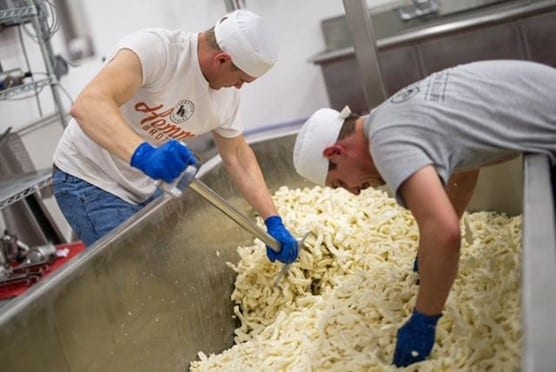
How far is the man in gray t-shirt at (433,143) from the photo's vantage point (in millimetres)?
1162

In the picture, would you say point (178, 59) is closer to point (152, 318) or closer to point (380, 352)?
point (152, 318)

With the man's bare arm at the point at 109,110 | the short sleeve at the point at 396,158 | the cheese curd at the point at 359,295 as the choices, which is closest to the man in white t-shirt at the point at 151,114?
the man's bare arm at the point at 109,110

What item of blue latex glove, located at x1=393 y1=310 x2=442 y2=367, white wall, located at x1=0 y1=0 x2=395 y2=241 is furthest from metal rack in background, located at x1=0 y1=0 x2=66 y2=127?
blue latex glove, located at x1=393 y1=310 x2=442 y2=367

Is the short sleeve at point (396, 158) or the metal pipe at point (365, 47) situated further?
the metal pipe at point (365, 47)

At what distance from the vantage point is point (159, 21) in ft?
14.8

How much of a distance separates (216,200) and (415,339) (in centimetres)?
66

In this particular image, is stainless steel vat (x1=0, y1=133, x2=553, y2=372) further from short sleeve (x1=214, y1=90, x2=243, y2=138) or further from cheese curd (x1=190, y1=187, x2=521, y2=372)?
short sleeve (x1=214, y1=90, x2=243, y2=138)

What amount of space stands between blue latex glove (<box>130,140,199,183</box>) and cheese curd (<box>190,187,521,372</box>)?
0.60m

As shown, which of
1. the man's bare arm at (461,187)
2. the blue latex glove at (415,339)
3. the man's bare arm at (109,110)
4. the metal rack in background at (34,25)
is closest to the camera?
the blue latex glove at (415,339)

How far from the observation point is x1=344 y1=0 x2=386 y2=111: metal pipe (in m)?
2.24

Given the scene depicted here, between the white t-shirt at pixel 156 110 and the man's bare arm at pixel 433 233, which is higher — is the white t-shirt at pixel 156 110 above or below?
above

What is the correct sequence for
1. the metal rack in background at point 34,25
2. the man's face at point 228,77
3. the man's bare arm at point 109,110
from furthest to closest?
the metal rack in background at point 34,25 → the man's face at point 228,77 → the man's bare arm at point 109,110

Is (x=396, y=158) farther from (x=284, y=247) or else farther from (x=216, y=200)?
(x=284, y=247)

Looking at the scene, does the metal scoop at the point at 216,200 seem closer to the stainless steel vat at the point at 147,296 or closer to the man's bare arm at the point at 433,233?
the stainless steel vat at the point at 147,296
